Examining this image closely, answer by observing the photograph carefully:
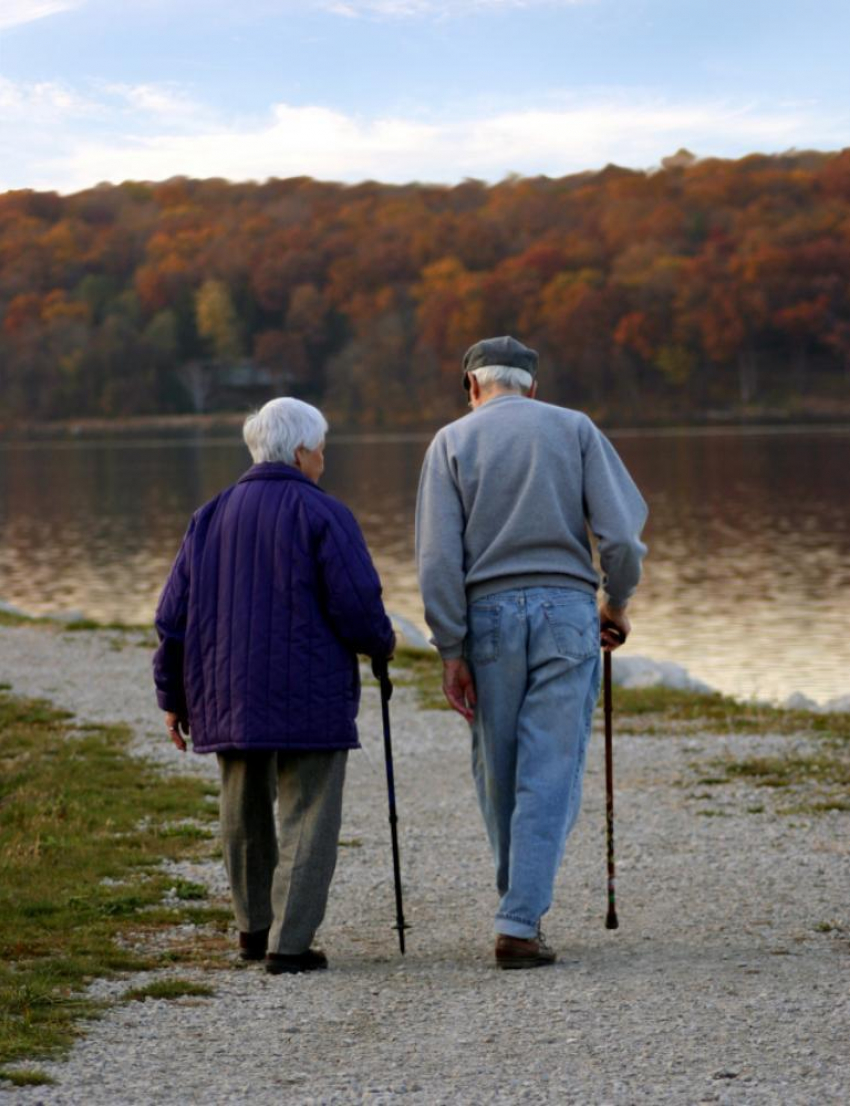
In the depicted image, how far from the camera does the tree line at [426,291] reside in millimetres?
112062

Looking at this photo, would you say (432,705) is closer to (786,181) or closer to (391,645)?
(391,645)

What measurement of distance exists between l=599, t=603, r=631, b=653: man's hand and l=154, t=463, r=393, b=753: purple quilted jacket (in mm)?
770

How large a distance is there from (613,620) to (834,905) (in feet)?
5.83

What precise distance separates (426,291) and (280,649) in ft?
412

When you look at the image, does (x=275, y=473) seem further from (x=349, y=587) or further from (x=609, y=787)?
(x=609, y=787)

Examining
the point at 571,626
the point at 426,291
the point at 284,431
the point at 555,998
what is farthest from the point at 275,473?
the point at 426,291

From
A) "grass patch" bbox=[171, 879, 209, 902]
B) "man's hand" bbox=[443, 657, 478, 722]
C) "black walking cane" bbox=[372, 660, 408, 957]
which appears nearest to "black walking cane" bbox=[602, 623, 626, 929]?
"man's hand" bbox=[443, 657, 478, 722]

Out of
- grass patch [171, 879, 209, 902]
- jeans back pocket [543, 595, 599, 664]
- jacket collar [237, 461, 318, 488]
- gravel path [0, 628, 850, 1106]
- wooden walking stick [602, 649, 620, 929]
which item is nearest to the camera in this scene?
gravel path [0, 628, 850, 1106]

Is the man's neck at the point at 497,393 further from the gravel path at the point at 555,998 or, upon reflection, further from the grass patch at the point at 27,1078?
the grass patch at the point at 27,1078

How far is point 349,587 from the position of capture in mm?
5457

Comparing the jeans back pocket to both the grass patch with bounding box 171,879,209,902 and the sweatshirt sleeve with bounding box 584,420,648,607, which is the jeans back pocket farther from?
the grass patch with bounding box 171,879,209,902

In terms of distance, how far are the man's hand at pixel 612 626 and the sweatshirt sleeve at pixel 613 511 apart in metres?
0.17

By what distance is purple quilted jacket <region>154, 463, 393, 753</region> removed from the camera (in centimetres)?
→ 548

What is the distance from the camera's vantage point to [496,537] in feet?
18.1
